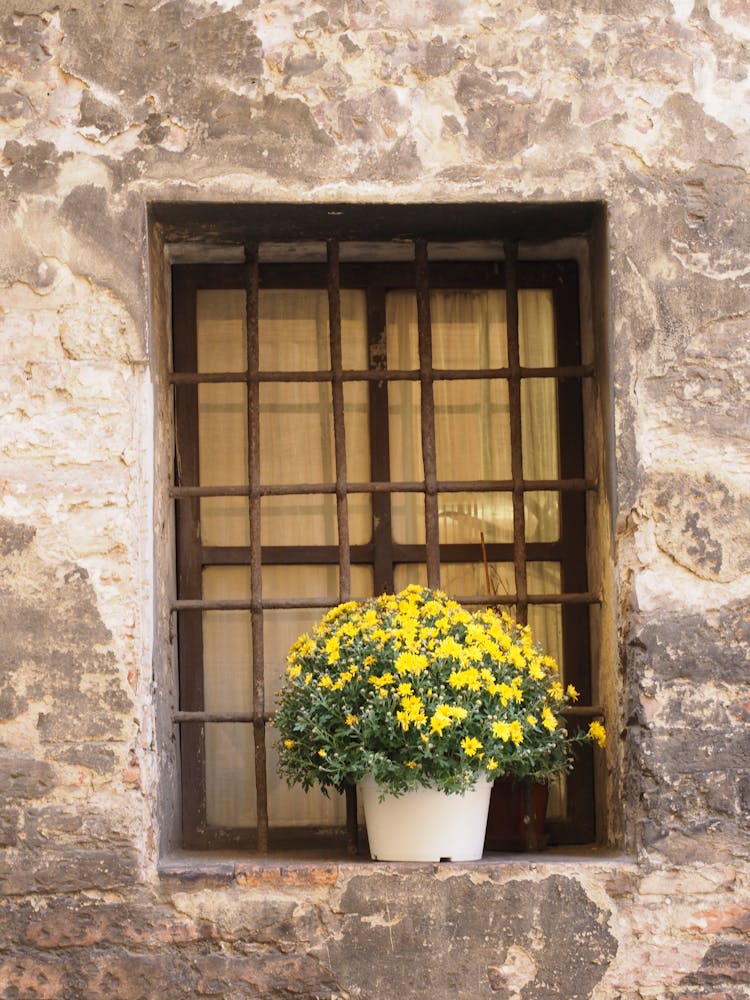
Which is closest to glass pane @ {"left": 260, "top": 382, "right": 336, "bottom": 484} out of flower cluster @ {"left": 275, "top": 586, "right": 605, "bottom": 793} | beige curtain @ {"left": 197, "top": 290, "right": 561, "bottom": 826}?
beige curtain @ {"left": 197, "top": 290, "right": 561, "bottom": 826}

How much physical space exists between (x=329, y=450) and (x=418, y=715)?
3.76 ft

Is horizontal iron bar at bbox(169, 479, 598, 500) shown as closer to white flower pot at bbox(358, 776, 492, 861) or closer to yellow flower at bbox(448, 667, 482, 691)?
yellow flower at bbox(448, 667, 482, 691)

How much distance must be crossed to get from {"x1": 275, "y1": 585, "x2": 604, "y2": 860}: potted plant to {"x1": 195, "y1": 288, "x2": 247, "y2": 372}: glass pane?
0.99 metres

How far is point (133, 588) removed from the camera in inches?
123

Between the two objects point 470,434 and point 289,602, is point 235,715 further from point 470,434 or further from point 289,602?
point 470,434

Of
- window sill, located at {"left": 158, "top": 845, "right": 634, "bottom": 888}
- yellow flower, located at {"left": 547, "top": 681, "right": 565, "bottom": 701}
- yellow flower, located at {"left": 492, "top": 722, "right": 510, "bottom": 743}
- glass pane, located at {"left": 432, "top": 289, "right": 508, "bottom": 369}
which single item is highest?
glass pane, located at {"left": 432, "top": 289, "right": 508, "bottom": 369}

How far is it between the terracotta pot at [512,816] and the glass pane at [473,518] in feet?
2.39

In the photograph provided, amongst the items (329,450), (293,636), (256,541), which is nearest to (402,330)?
(329,450)

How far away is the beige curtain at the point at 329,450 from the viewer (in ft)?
12.1

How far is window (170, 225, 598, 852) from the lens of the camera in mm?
3648

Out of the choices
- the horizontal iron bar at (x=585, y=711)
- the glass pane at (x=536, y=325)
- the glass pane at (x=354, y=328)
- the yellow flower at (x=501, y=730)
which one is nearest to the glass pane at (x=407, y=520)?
the glass pane at (x=354, y=328)

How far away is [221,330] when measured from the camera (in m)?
3.76

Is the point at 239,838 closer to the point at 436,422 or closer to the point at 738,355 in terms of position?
the point at 436,422

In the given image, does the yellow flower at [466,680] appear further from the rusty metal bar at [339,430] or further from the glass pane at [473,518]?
the glass pane at [473,518]
